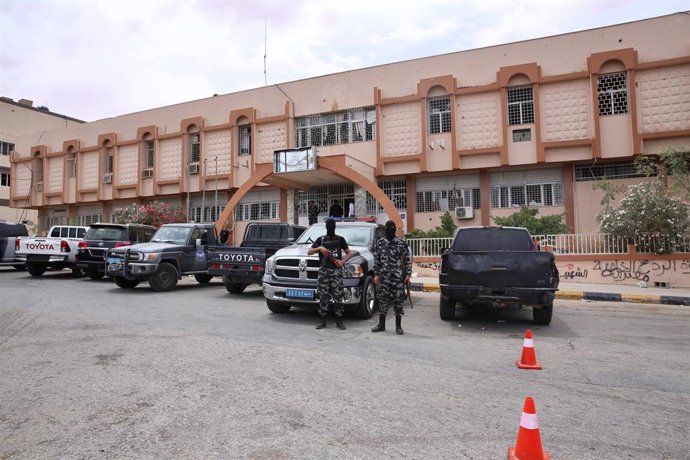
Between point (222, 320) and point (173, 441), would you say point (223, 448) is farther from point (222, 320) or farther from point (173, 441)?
point (222, 320)

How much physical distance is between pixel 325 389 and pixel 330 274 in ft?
10.8

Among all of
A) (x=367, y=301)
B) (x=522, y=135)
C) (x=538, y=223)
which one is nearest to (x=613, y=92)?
(x=522, y=135)

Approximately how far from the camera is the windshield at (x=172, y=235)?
Result: 12820mm

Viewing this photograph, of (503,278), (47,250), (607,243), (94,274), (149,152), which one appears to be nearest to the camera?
(503,278)

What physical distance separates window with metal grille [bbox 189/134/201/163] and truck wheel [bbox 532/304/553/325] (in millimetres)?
24216

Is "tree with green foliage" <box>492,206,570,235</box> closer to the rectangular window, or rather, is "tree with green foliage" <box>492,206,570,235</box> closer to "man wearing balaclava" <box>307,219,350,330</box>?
the rectangular window

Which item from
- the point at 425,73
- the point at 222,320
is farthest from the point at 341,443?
the point at 425,73

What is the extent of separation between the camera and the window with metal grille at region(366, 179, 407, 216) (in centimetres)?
2288

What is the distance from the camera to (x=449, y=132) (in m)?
21.4

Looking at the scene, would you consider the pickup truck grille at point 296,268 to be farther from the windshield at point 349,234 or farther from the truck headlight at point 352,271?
the windshield at point 349,234

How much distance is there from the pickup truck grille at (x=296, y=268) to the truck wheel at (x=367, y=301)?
3.08 ft

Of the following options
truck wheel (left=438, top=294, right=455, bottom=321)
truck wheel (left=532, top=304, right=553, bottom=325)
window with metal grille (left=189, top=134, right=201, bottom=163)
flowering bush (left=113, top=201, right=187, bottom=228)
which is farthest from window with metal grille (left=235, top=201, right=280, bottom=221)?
truck wheel (left=532, top=304, right=553, bottom=325)

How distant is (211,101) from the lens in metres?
27.5

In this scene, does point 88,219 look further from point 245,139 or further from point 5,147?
point 5,147
